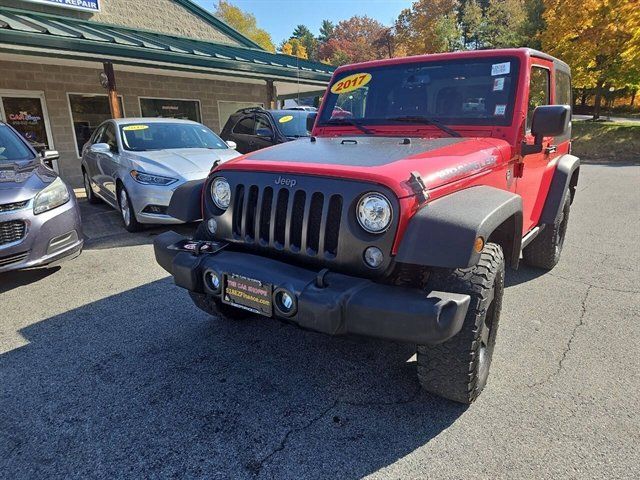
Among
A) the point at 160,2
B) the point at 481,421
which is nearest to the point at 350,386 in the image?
the point at 481,421

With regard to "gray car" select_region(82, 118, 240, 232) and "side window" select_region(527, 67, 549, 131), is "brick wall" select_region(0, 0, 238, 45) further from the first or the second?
"side window" select_region(527, 67, 549, 131)

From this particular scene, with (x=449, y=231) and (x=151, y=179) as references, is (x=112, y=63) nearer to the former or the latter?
(x=151, y=179)

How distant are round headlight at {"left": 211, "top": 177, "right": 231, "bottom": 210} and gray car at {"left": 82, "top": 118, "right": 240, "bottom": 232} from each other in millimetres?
2348

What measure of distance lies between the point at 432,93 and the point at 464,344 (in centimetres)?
204

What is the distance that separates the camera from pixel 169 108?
42.5 feet

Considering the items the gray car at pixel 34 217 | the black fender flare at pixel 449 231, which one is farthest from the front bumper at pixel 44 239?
the black fender flare at pixel 449 231

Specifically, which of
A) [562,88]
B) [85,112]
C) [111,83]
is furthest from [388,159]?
[85,112]

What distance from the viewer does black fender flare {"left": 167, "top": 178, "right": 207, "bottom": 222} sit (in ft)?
9.30

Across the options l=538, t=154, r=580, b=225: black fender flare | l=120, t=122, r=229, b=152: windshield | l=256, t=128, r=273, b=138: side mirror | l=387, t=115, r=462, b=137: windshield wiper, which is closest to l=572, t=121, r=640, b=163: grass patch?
l=256, t=128, r=273, b=138: side mirror

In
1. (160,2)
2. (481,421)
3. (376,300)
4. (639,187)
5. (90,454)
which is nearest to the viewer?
(376,300)

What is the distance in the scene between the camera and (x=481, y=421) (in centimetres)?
226

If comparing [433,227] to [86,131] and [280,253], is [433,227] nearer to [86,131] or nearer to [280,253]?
[280,253]

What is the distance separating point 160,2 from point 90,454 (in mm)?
14720

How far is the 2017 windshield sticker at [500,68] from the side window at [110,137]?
215 inches
